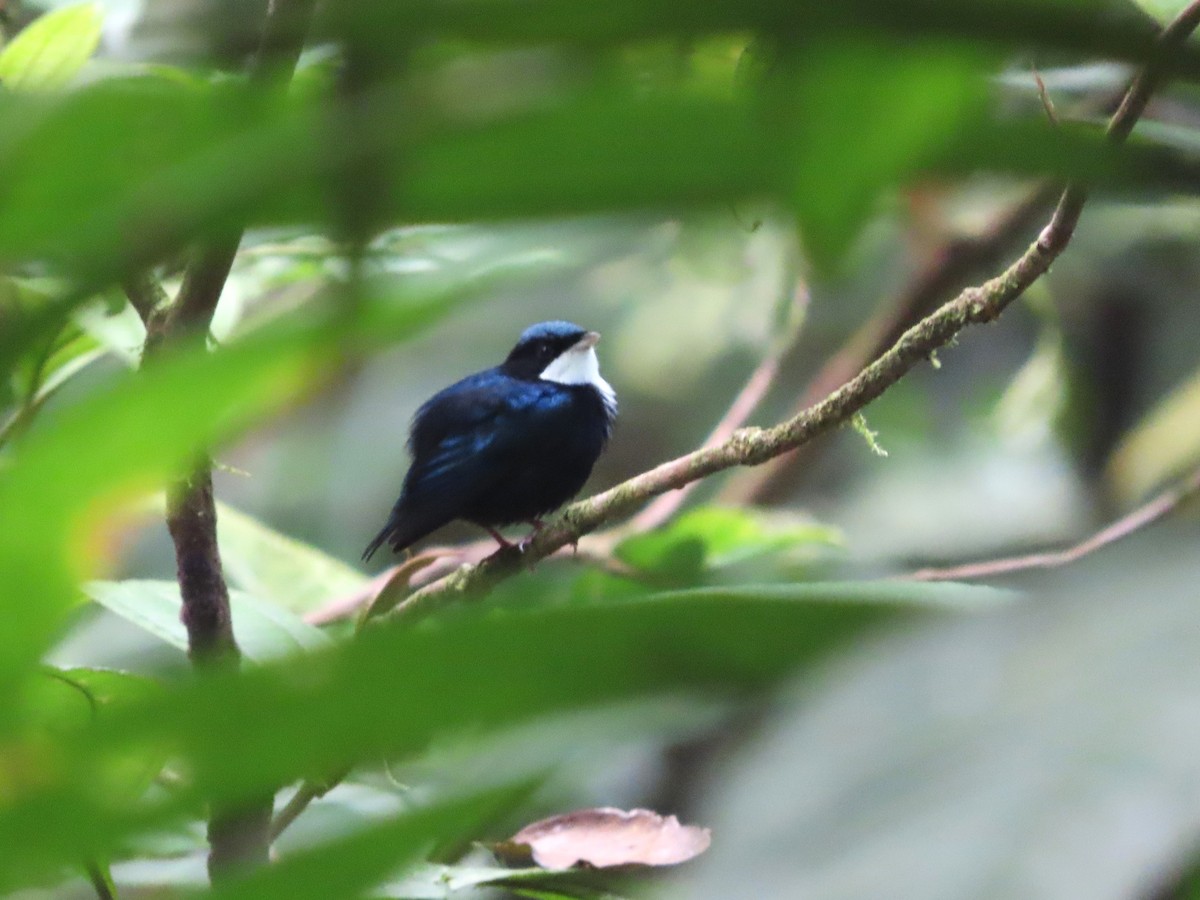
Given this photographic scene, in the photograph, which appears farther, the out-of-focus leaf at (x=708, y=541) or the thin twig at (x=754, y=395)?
the thin twig at (x=754, y=395)

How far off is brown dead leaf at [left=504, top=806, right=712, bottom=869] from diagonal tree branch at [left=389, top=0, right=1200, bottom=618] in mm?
311

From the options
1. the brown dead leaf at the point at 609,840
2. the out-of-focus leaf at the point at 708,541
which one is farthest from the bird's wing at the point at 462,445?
the brown dead leaf at the point at 609,840

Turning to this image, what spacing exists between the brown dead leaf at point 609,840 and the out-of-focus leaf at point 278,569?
106 cm

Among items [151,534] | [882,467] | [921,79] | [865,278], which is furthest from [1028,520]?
[921,79]

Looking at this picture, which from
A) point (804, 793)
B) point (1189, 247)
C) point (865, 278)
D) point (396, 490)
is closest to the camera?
point (804, 793)

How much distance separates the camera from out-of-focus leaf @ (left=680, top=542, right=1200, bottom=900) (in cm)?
21

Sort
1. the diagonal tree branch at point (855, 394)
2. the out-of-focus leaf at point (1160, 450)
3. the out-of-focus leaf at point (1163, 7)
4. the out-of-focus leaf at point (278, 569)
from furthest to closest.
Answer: the out-of-focus leaf at point (1160, 450)
the out-of-focus leaf at point (278, 569)
the out-of-focus leaf at point (1163, 7)
the diagonal tree branch at point (855, 394)

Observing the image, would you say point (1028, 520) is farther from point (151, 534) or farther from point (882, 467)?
point (151, 534)

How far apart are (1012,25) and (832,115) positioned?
0.04 meters

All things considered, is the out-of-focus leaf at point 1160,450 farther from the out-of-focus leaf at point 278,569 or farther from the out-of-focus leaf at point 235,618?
the out-of-focus leaf at point 235,618

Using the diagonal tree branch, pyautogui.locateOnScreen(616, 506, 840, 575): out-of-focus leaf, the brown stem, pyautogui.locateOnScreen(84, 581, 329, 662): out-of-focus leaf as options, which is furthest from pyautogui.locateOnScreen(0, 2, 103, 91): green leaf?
the brown stem

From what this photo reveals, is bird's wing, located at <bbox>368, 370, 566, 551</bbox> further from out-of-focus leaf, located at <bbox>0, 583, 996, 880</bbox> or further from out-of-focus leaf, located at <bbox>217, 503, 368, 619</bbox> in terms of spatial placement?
out-of-focus leaf, located at <bbox>0, 583, 996, 880</bbox>

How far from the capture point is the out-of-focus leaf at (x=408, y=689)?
0.26m

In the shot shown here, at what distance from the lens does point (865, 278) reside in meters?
4.45
